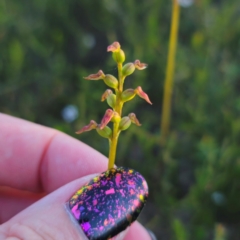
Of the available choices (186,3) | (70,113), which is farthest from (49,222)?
(186,3)

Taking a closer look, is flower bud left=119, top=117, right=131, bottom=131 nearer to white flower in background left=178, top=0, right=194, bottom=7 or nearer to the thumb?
the thumb

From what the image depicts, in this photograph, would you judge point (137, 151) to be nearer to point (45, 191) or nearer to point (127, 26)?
point (127, 26)

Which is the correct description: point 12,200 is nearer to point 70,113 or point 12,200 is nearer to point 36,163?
point 36,163

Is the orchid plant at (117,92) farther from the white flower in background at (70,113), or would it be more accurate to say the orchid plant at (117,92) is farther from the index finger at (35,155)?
the white flower in background at (70,113)

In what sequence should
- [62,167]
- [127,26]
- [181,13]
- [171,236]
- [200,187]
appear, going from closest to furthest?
1. [62,167]
2. [200,187]
3. [171,236]
4. [127,26]
5. [181,13]

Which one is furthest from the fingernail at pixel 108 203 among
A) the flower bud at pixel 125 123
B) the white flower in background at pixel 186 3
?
the white flower in background at pixel 186 3

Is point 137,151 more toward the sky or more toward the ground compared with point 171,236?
more toward the sky

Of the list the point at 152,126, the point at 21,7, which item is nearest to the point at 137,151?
the point at 152,126
